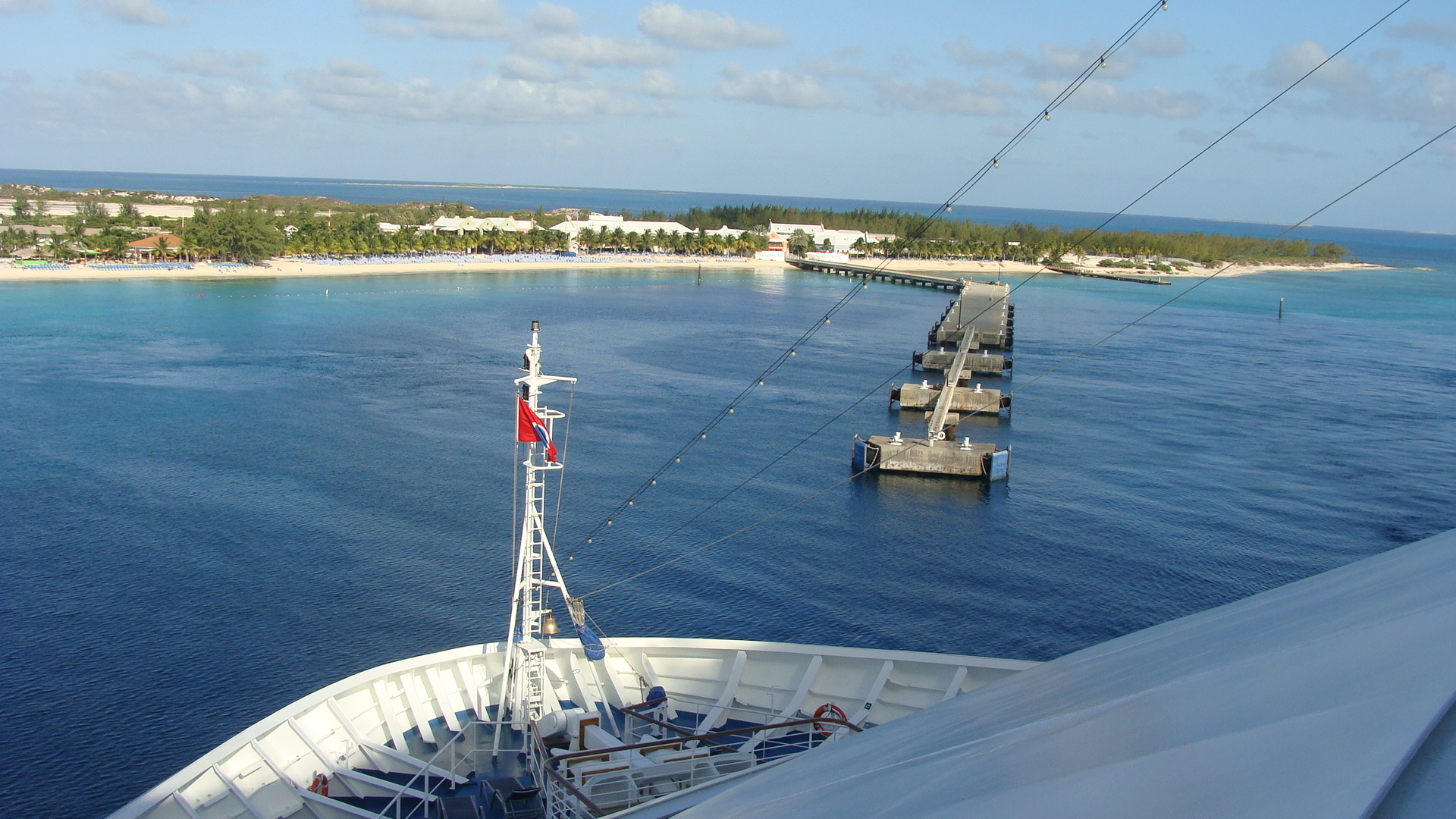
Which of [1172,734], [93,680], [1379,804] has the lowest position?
[93,680]

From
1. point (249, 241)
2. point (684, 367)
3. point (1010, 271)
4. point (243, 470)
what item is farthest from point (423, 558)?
point (1010, 271)

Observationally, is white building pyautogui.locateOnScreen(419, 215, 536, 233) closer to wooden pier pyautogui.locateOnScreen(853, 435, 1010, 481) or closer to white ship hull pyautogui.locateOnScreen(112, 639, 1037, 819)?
wooden pier pyautogui.locateOnScreen(853, 435, 1010, 481)

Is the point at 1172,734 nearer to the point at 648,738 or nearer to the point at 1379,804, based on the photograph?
the point at 1379,804

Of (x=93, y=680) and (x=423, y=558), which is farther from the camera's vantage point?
(x=423, y=558)

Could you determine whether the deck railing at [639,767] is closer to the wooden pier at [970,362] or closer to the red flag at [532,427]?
the red flag at [532,427]

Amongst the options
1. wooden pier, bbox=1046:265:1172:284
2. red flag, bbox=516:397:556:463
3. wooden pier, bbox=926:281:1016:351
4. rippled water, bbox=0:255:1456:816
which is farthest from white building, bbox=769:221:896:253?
red flag, bbox=516:397:556:463

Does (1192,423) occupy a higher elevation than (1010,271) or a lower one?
lower
